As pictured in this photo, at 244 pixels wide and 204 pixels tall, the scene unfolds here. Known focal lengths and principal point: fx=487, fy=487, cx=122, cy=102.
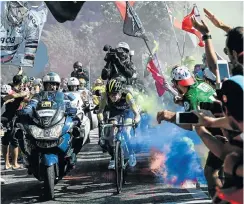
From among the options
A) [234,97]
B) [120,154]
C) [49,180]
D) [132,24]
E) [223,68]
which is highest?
[132,24]

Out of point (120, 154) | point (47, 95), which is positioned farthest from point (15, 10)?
point (120, 154)

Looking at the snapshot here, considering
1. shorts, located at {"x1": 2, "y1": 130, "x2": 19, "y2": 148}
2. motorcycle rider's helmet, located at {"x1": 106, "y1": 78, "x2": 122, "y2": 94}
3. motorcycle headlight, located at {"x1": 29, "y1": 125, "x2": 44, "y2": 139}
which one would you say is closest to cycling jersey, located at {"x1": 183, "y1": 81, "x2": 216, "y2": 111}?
motorcycle headlight, located at {"x1": 29, "y1": 125, "x2": 44, "y2": 139}

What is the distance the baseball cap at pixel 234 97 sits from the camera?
2.89 meters

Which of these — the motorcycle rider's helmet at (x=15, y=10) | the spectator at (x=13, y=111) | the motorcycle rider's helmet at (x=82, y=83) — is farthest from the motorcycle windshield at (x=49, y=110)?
the motorcycle rider's helmet at (x=82, y=83)

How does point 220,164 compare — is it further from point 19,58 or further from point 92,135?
point 92,135

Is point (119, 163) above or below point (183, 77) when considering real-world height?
below

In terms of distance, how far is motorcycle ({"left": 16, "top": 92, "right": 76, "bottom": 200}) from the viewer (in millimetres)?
6545

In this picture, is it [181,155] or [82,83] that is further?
[82,83]

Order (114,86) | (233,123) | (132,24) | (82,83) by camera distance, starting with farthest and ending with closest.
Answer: (82,83)
(132,24)
(114,86)
(233,123)

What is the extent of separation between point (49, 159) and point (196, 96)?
8.08 ft

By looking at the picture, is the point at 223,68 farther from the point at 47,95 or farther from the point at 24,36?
the point at 24,36

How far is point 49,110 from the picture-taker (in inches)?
268

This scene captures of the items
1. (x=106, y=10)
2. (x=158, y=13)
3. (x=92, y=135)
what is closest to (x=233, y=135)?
(x=92, y=135)

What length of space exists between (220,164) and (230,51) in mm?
1767
